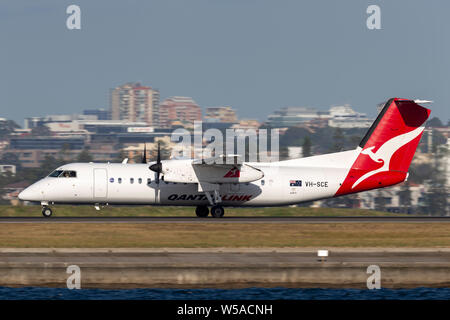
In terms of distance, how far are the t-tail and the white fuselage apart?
642 mm

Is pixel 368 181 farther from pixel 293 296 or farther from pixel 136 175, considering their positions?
pixel 293 296

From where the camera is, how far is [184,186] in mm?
37781

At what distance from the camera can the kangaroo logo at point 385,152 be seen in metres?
39.2

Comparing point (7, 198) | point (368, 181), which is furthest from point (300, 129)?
point (368, 181)

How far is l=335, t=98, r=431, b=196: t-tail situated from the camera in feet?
128

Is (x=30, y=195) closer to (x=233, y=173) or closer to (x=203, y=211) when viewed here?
(x=203, y=211)

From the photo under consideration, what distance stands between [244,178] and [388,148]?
7997 mm

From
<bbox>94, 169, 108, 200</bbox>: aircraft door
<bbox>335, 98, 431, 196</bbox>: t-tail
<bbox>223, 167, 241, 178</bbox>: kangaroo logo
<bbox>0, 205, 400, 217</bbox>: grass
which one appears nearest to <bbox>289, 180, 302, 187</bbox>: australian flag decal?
<bbox>335, 98, 431, 196</bbox>: t-tail

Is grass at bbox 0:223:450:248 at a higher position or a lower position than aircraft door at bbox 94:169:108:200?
lower

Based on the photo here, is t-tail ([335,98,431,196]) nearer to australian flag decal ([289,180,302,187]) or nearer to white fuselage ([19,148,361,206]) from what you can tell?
white fuselage ([19,148,361,206])

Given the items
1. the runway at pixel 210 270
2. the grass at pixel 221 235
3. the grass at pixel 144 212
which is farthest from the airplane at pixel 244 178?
the runway at pixel 210 270

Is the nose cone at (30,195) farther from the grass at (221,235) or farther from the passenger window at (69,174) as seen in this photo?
Result: the grass at (221,235)

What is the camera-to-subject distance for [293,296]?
20969 millimetres

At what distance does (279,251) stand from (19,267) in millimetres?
7971
